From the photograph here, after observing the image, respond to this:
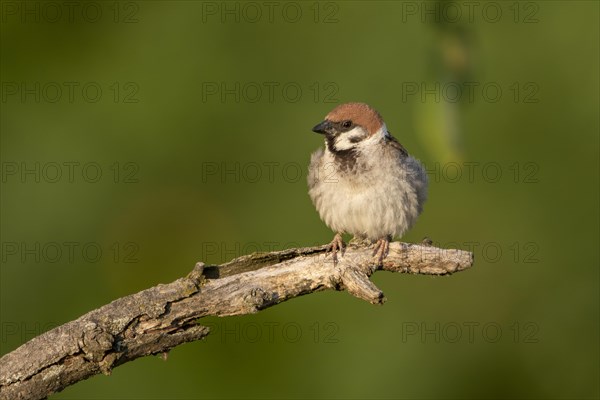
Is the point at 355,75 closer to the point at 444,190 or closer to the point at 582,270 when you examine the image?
the point at 444,190

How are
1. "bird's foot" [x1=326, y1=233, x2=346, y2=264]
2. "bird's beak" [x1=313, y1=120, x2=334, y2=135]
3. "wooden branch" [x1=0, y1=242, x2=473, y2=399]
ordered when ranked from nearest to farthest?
"wooden branch" [x1=0, y1=242, x2=473, y2=399] → "bird's foot" [x1=326, y1=233, x2=346, y2=264] → "bird's beak" [x1=313, y1=120, x2=334, y2=135]

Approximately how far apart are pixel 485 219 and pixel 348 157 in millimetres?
2401

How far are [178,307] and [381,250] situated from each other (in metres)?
1.21

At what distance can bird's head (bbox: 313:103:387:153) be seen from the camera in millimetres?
5336

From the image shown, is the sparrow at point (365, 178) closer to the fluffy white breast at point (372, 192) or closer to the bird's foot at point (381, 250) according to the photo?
the fluffy white breast at point (372, 192)

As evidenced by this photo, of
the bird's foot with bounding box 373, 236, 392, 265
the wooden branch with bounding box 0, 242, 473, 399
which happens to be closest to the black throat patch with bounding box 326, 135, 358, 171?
the bird's foot with bounding box 373, 236, 392, 265

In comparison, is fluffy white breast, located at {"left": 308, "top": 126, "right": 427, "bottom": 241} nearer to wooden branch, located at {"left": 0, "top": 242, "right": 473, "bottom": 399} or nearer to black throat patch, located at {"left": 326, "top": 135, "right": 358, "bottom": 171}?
black throat patch, located at {"left": 326, "top": 135, "right": 358, "bottom": 171}

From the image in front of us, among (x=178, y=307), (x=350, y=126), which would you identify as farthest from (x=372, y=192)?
(x=178, y=307)

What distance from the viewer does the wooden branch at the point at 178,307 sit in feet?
12.9

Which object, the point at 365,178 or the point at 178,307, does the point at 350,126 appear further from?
the point at 178,307

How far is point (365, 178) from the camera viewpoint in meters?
5.40

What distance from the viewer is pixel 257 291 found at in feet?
13.7

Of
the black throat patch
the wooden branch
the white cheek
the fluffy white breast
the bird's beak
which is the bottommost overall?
the wooden branch

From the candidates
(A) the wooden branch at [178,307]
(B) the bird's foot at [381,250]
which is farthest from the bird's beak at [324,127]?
(A) the wooden branch at [178,307]
